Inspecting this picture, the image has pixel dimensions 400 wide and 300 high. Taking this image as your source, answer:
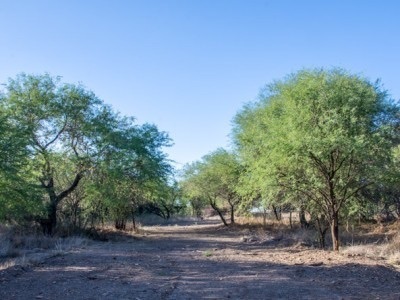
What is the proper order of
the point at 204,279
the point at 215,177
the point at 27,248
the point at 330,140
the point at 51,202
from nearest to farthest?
the point at 204,279 → the point at 330,140 → the point at 27,248 → the point at 51,202 → the point at 215,177

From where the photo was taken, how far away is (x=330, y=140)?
13.8m

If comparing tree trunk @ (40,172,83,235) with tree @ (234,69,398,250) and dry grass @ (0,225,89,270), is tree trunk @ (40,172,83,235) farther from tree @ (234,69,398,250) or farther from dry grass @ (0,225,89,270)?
tree @ (234,69,398,250)

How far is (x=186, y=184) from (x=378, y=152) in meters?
32.6

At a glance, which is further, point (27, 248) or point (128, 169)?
point (128, 169)

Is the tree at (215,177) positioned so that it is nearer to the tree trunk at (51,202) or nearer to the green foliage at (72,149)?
the green foliage at (72,149)

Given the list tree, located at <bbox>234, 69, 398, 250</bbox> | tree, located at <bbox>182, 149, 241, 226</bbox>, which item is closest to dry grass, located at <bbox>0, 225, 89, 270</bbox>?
tree, located at <bbox>234, 69, 398, 250</bbox>

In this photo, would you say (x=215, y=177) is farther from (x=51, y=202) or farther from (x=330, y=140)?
(x=330, y=140)

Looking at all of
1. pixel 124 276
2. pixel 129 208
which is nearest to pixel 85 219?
pixel 129 208

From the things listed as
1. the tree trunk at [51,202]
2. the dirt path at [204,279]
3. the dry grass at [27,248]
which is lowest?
the dirt path at [204,279]

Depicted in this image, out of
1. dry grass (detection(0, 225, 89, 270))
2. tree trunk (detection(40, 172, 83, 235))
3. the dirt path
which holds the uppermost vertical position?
tree trunk (detection(40, 172, 83, 235))

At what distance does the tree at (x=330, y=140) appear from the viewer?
562 inches

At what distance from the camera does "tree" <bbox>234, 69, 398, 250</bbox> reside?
46.9ft

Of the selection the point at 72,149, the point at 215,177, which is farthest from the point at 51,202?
the point at 215,177

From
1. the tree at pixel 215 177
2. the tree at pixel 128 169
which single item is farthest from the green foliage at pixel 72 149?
the tree at pixel 215 177
